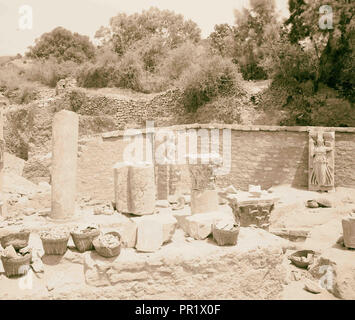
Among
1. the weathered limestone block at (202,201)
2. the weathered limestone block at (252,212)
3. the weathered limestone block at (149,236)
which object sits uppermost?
the weathered limestone block at (202,201)

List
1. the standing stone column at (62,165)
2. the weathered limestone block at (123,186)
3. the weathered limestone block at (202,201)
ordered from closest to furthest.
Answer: the weathered limestone block at (202,201) → the standing stone column at (62,165) → the weathered limestone block at (123,186)

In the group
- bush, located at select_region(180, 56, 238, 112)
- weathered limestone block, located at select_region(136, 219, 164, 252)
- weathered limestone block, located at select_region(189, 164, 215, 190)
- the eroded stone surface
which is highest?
bush, located at select_region(180, 56, 238, 112)

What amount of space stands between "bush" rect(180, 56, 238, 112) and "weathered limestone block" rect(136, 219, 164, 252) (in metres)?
12.8

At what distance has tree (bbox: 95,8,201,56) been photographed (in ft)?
84.8

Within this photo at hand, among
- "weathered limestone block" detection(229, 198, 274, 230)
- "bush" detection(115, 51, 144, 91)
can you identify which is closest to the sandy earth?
"weathered limestone block" detection(229, 198, 274, 230)

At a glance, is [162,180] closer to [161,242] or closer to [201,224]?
[201,224]

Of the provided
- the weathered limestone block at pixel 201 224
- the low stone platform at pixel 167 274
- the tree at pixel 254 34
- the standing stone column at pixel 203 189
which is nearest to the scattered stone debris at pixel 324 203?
the standing stone column at pixel 203 189

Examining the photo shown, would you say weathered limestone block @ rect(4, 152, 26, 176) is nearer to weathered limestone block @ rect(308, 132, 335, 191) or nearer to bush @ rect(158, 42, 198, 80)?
bush @ rect(158, 42, 198, 80)

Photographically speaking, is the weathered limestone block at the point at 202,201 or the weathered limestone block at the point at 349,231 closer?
the weathered limestone block at the point at 202,201

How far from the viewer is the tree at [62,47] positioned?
2792cm

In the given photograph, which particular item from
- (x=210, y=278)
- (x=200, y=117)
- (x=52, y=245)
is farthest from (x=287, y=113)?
(x=52, y=245)

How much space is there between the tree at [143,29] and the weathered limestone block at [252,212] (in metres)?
19.3

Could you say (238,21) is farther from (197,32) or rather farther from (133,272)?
(133,272)

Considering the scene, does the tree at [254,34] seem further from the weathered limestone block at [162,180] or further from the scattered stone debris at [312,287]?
the scattered stone debris at [312,287]
